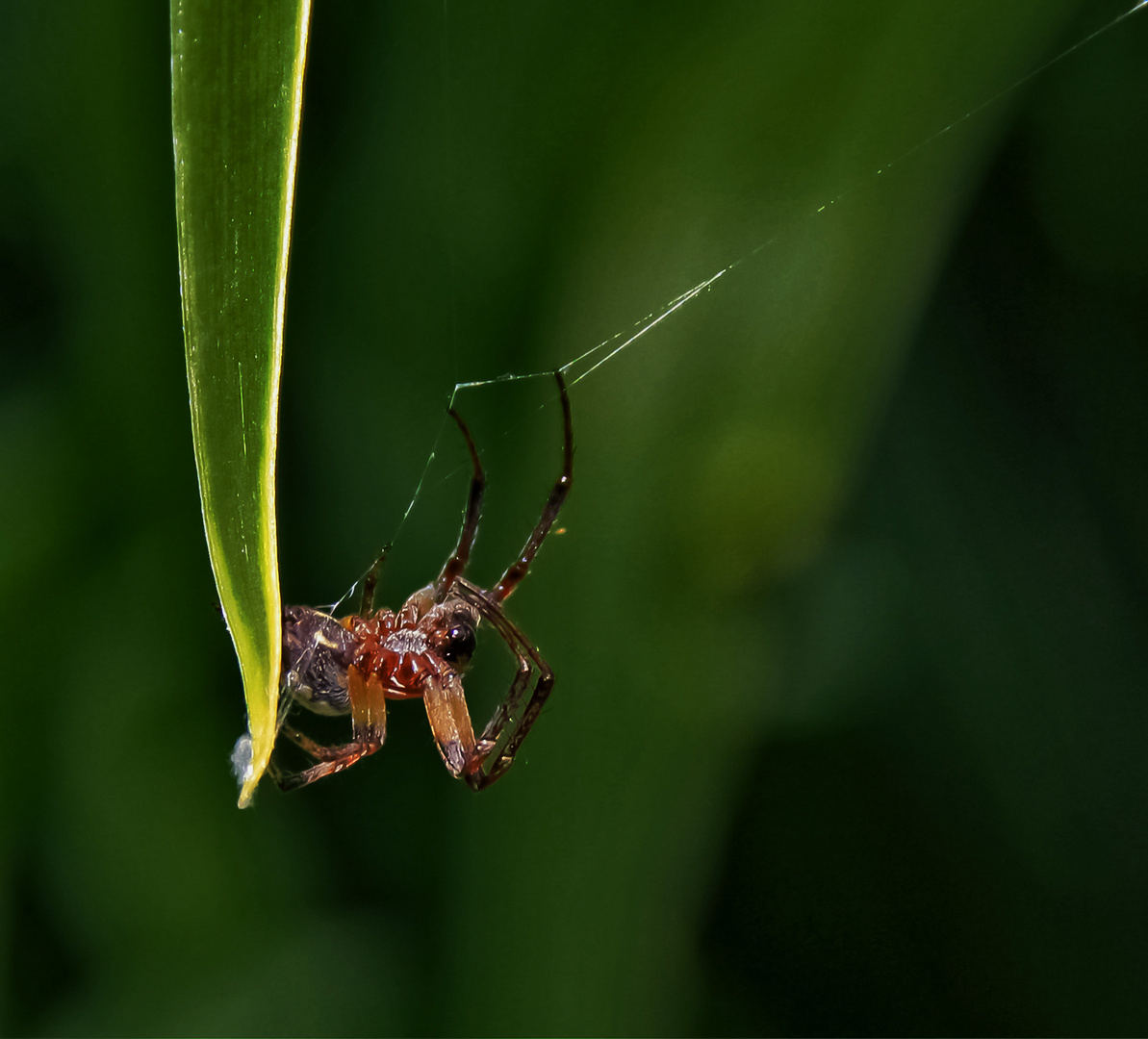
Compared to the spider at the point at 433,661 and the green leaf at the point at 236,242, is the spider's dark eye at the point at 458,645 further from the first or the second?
the green leaf at the point at 236,242

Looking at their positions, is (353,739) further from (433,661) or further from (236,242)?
(236,242)

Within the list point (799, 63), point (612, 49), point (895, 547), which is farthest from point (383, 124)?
point (895, 547)

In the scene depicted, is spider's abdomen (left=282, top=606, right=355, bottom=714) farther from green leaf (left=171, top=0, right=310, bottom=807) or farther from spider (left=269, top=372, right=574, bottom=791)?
green leaf (left=171, top=0, right=310, bottom=807)

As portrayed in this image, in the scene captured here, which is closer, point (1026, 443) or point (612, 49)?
point (612, 49)

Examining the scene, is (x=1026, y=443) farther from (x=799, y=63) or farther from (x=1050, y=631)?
(x=799, y=63)

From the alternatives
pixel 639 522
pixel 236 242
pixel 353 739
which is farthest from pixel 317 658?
pixel 236 242

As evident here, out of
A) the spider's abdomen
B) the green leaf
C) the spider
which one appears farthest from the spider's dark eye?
the green leaf
